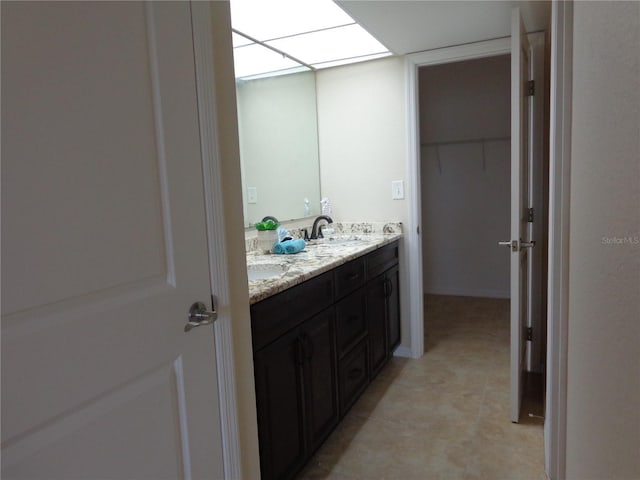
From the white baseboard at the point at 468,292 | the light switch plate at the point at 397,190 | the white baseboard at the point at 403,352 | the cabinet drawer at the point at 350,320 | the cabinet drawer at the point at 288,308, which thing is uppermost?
the light switch plate at the point at 397,190

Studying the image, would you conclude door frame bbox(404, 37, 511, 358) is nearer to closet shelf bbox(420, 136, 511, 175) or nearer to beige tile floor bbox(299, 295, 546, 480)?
beige tile floor bbox(299, 295, 546, 480)

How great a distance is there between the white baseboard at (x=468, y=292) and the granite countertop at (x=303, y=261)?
207cm

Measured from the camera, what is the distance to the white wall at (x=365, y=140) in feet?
9.58

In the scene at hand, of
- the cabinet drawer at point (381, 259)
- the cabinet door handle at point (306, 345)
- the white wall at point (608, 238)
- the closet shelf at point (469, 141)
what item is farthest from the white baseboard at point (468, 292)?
the white wall at point (608, 238)

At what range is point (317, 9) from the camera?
208cm

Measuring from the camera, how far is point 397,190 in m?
2.96

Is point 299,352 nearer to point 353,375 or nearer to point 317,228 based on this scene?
point 353,375

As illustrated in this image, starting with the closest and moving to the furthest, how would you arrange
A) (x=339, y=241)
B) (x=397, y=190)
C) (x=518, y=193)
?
(x=518, y=193) → (x=339, y=241) → (x=397, y=190)

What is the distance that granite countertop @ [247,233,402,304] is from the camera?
1536 mm

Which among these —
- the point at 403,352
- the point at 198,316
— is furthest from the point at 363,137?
the point at 198,316

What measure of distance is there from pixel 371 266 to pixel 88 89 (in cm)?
187

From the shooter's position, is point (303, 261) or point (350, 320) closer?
point (303, 261)

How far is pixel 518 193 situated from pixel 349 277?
2.88ft

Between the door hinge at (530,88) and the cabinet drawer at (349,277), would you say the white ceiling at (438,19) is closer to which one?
the door hinge at (530,88)
